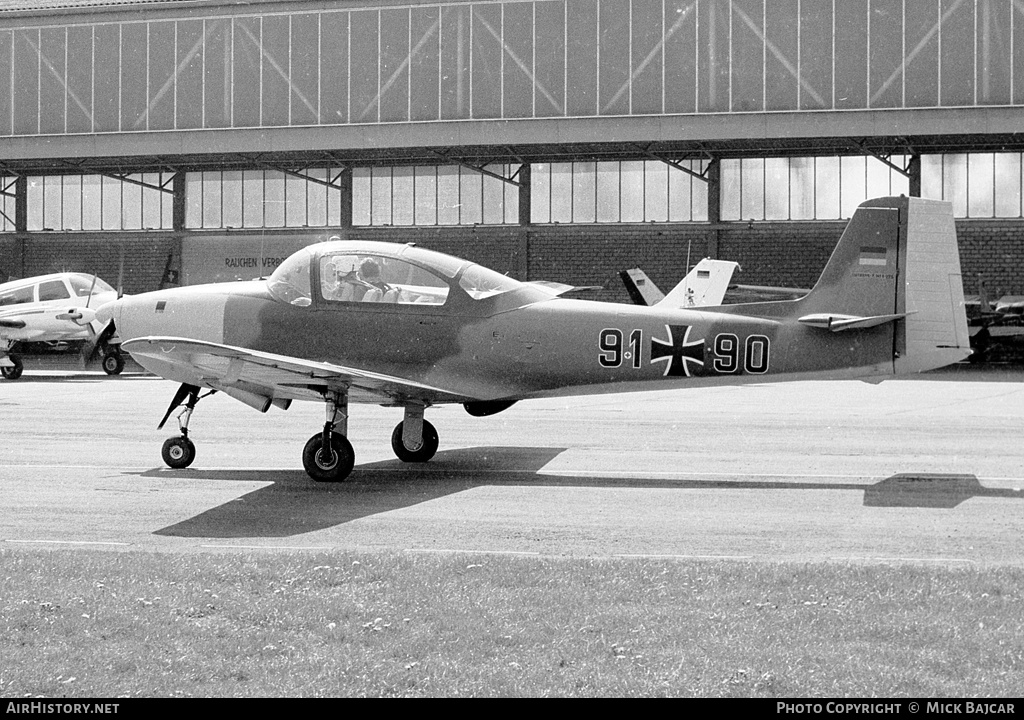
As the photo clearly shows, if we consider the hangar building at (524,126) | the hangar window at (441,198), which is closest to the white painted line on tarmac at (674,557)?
the hangar building at (524,126)

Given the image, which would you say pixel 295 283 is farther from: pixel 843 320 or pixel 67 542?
pixel 843 320

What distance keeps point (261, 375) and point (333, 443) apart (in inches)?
42.5

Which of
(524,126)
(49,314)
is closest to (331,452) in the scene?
(49,314)

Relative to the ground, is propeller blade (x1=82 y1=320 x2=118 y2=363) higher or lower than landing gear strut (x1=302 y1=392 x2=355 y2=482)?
higher

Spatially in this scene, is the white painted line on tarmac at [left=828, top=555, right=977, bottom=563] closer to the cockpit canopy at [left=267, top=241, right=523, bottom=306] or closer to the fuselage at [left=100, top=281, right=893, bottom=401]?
the fuselage at [left=100, top=281, right=893, bottom=401]

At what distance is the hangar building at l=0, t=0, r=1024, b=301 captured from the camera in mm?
40156

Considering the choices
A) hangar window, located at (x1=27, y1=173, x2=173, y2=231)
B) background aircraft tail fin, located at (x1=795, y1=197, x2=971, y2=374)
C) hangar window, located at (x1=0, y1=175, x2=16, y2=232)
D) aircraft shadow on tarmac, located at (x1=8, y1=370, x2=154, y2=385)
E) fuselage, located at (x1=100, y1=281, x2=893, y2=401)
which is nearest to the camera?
background aircraft tail fin, located at (x1=795, y1=197, x2=971, y2=374)

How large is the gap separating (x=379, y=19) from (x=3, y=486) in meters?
33.9

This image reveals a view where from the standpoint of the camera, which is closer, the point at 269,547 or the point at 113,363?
the point at 269,547

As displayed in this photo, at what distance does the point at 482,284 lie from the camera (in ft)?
45.6

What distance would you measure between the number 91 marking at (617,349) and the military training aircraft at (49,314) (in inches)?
931

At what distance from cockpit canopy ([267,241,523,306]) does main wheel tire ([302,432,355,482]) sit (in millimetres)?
1710

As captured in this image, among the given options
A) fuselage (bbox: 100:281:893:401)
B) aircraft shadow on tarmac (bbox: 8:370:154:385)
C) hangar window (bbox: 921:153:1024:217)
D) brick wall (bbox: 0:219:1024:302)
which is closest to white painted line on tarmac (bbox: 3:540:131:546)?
fuselage (bbox: 100:281:893:401)

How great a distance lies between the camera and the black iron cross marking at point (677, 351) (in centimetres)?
1305
